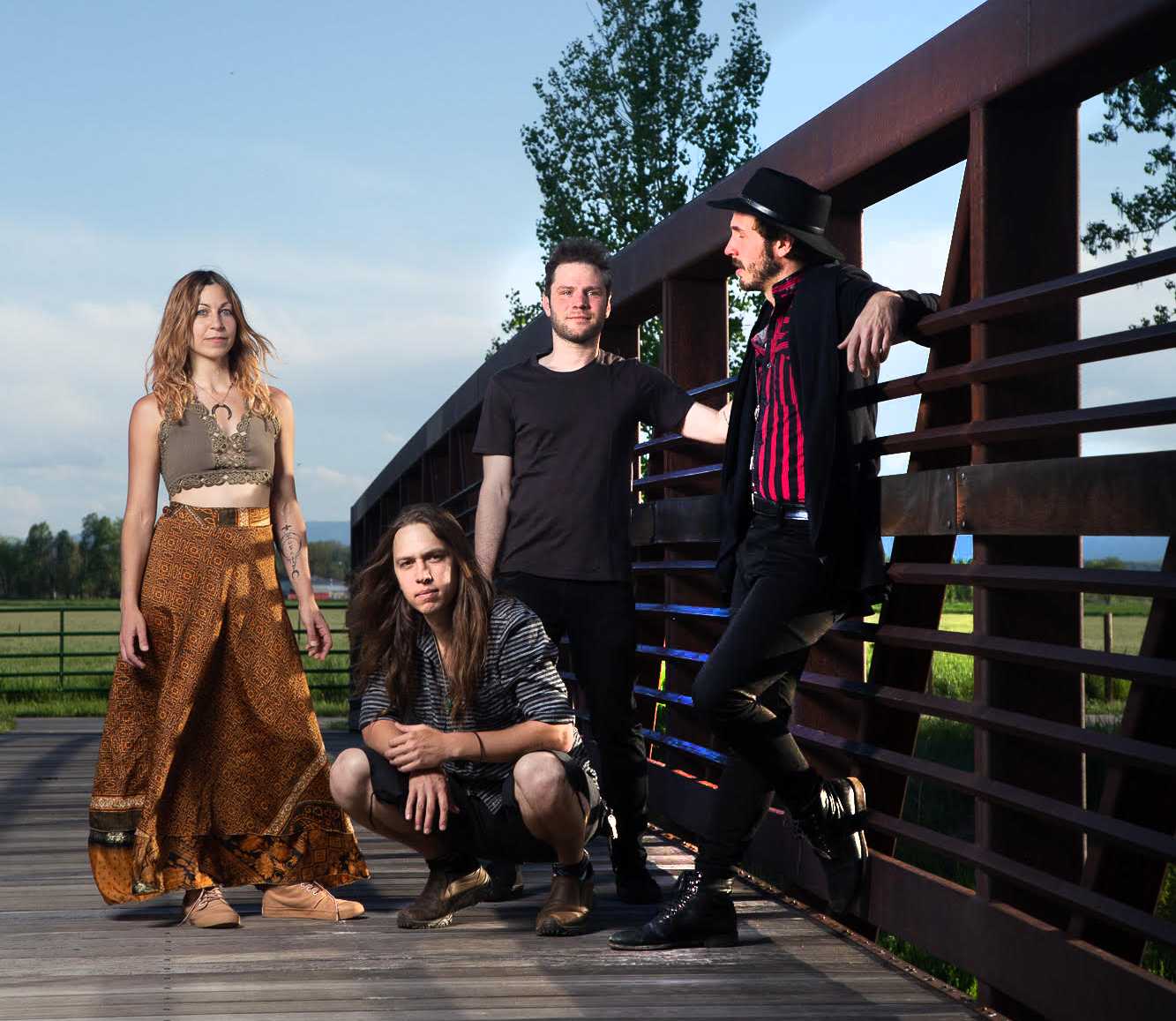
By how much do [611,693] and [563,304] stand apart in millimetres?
1099

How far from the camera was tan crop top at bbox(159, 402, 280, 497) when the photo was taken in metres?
4.24

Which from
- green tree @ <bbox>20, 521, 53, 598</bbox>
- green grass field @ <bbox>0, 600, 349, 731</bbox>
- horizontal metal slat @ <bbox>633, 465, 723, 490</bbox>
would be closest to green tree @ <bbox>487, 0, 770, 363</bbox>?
green grass field @ <bbox>0, 600, 349, 731</bbox>

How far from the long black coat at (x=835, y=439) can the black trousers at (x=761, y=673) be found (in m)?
0.07

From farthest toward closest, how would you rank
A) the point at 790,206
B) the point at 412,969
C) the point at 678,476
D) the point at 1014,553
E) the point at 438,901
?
the point at 678,476 < the point at 438,901 < the point at 790,206 < the point at 412,969 < the point at 1014,553

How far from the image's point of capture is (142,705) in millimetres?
4316

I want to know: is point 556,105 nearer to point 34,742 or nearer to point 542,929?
point 34,742

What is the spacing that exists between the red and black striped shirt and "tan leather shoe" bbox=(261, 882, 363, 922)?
161cm

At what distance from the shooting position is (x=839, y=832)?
3822 mm

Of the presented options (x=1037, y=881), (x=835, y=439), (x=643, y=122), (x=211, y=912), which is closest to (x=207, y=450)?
(x=211, y=912)

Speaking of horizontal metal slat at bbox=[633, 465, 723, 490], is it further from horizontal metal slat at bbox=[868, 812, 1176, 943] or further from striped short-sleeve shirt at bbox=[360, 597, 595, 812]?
horizontal metal slat at bbox=[868, 812, 1176, 943]

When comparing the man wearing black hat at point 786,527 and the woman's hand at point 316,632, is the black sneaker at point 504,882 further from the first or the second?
the woman's hand at point 316,632

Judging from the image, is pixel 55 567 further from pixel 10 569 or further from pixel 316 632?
pixel 316 632

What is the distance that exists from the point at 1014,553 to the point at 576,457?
1.54m

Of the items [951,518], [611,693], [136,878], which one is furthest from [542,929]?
[951,518]
